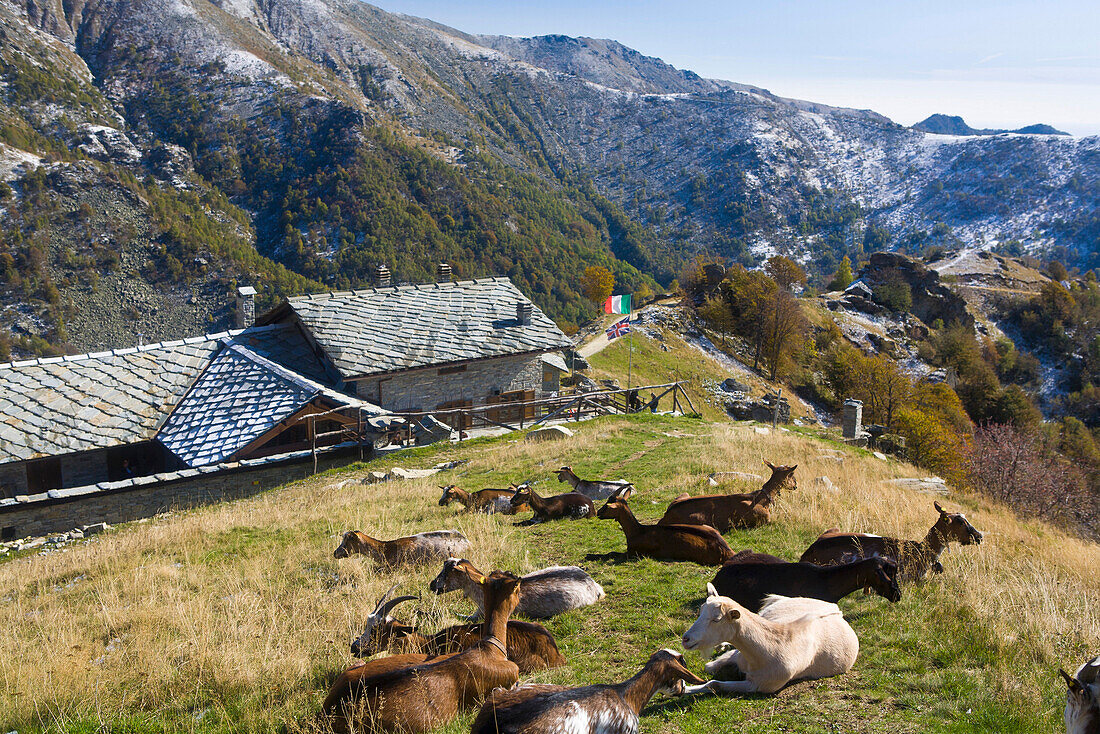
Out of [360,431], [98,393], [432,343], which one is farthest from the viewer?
[432,343]

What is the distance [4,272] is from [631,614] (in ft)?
449

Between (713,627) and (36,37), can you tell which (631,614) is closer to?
(713,627)

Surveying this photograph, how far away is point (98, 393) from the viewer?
928 inches

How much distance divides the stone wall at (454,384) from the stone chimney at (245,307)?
11259mm

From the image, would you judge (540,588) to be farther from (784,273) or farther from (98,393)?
(784,273)

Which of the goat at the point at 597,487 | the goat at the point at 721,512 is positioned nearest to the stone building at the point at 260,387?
the goat at the point at 597,487

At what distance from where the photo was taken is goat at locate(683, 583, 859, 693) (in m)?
5.31

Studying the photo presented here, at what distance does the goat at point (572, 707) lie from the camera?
439 cm

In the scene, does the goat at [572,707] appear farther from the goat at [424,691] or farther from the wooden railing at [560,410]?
the wooden railing at [560,410]

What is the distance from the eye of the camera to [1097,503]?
150ft

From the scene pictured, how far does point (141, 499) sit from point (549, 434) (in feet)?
39.6

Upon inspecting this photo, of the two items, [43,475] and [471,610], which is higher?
[471,610]

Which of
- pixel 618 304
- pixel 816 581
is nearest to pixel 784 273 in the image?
pixel 618 304

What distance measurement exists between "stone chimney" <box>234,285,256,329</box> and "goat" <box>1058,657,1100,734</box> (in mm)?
35277
